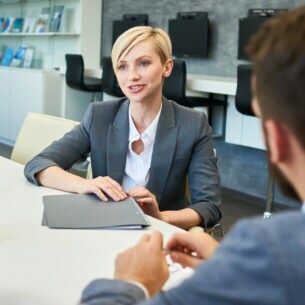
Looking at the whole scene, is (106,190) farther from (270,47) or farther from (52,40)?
(52,40)

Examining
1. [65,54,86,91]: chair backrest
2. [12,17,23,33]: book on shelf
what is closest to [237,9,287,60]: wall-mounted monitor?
[65,54,86,91]: chair backrest

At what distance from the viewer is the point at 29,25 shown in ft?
22.1

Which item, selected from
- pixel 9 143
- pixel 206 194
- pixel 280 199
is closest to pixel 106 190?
pixel 206 194

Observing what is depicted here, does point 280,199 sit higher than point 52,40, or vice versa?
point 52,40

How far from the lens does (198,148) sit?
1810 millimetres

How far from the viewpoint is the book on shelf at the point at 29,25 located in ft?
21.9

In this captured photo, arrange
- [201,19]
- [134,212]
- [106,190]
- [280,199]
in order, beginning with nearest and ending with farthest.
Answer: [134,212] < [106,190] < [280,199] < [201,19]

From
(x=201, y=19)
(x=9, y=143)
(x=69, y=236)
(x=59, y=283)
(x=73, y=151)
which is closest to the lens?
(x=59, y=283)

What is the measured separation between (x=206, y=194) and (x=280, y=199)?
2.68 meters

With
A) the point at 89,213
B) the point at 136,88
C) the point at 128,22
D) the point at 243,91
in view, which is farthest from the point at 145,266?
the point at 128,22

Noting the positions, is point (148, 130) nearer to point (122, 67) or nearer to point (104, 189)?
point (122, 67)

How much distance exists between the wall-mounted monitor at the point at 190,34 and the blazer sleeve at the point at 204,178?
10.7ft

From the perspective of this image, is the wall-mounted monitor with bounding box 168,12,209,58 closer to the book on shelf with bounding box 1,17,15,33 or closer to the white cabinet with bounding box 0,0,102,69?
the white cabinet with bounding box 0,0,102,69

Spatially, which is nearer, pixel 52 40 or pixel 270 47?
pixel 270 47
